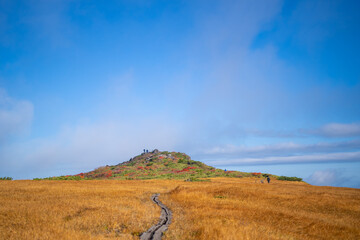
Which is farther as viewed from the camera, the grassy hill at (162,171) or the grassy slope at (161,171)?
the grassy hill at (162,171)

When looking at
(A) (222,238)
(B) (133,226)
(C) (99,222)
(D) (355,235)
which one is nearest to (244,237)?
(A) (222,238)

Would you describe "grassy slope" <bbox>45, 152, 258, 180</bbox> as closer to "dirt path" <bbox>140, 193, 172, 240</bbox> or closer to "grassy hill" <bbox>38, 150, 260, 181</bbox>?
"grassy hill" <bbox>38, 150, 260, 181</bbox>

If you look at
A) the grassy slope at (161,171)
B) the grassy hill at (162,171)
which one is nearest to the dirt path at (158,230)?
the grassy slope at (161,171)

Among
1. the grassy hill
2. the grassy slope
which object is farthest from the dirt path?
the grassy hill

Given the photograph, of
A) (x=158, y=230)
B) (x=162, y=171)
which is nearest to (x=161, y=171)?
(x=162, y=171)

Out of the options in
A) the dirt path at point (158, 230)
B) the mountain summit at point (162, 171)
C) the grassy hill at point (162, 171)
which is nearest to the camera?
the dirt path at point (158, 230)

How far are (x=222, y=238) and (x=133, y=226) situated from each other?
5027 mm

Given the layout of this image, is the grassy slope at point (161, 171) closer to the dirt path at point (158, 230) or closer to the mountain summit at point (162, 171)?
the mountain summit at point (162, 171)

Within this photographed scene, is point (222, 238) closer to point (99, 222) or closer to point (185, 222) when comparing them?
point (185, 222)

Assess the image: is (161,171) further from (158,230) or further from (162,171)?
(158,230)

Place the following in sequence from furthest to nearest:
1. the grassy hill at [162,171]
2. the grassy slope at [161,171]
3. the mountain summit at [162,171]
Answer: the mountain summit at [162,171], the grassy hill at [162,171], the grassy slope at [161,171]

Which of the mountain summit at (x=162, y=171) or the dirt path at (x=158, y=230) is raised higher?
the mountain summit at (x=162, y=171)

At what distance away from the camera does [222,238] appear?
845 centimetres

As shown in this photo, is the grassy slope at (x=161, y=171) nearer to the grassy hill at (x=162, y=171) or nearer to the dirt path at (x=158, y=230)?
the grassy hill at (x=162, y=171)
